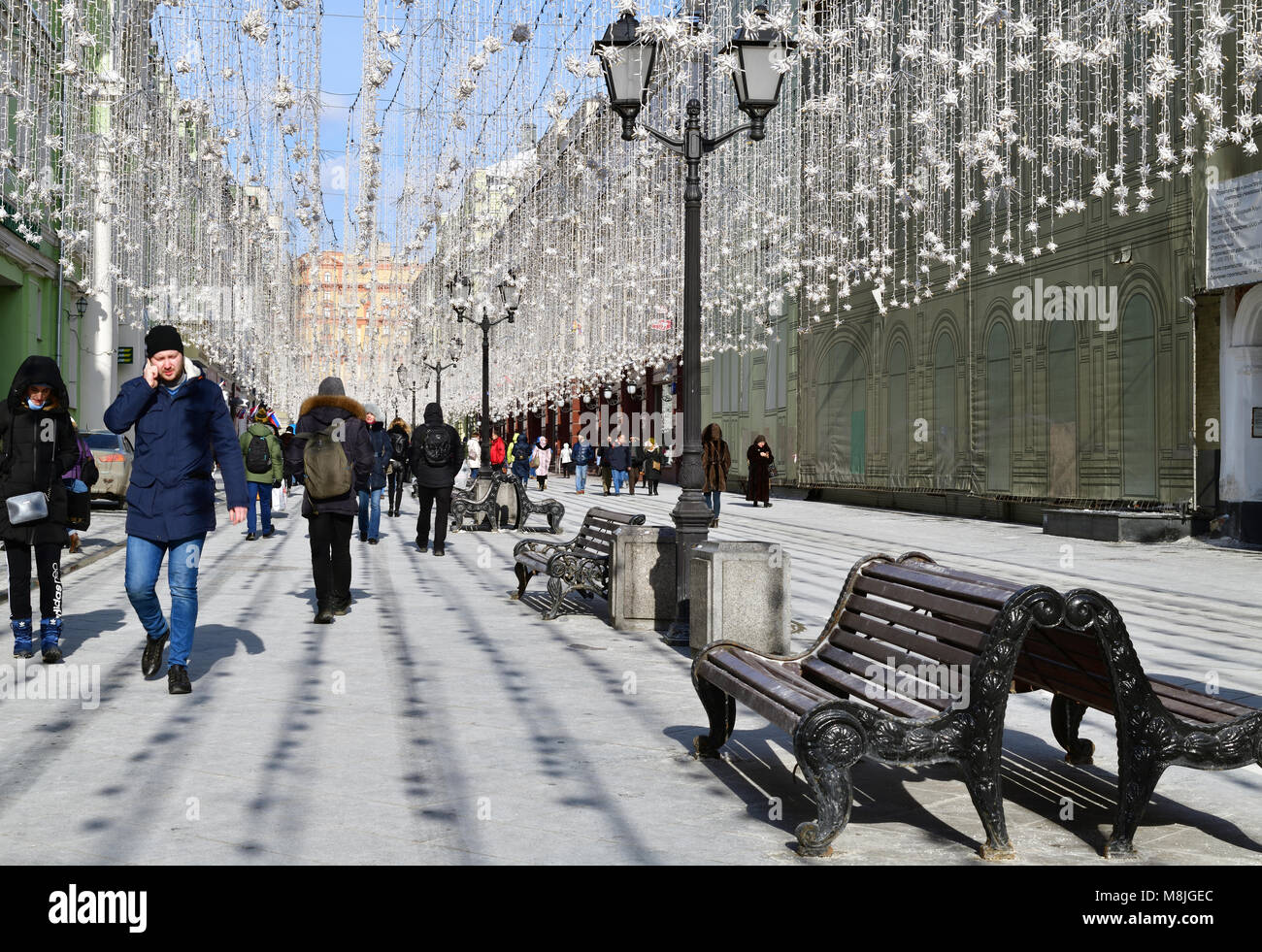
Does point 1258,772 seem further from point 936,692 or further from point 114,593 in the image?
point 114,593

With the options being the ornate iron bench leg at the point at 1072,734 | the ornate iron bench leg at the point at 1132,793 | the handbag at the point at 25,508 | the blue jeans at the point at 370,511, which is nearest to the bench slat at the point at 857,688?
the ornate iron bench leg at the point at 1132,793

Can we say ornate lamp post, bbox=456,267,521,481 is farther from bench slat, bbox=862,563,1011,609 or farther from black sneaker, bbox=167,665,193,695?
Result: bench slat, bbox=862,563,1011,609

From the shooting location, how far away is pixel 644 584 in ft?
35.6

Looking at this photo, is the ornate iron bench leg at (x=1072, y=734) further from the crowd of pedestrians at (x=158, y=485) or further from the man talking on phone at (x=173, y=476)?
the man talking on phone at (x=173, y=476)

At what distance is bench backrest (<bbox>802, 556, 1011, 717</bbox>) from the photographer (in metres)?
4.85

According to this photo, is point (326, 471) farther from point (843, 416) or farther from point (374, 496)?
point (843, 416)

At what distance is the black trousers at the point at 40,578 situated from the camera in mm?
8695

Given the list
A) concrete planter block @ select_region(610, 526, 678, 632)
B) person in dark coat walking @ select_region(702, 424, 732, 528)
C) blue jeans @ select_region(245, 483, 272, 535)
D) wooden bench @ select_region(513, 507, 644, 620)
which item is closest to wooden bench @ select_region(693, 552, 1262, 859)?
concrete planter block @ select_region(610, 526, 678, 632)

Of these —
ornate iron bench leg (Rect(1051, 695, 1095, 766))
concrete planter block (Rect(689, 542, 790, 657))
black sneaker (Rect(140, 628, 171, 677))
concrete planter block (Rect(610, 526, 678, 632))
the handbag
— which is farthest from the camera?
concrete planter block (Rect(610, 526, 678, 632))

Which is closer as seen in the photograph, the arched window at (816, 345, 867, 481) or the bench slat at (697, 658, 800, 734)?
the bench slat at (697, 658, 800, 734)

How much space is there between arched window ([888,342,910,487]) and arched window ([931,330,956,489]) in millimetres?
1644

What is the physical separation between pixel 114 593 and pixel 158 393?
5913mm

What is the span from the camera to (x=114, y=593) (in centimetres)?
1303
